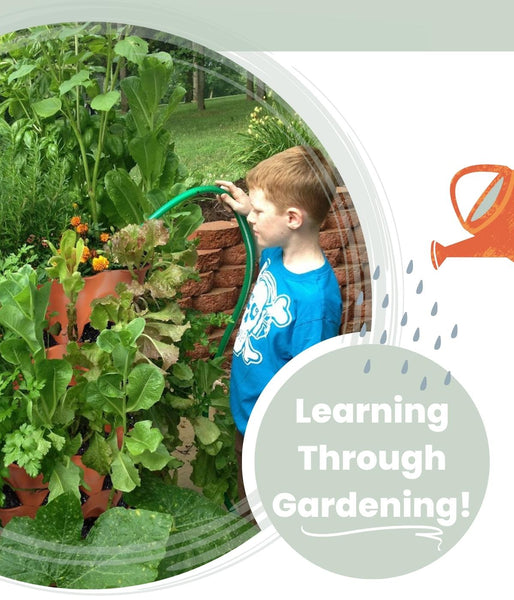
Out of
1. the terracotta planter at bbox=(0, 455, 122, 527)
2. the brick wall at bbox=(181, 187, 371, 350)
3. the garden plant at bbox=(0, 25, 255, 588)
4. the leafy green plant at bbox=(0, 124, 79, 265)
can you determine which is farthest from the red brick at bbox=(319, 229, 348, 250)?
the terracotta planter at bbox=(0, 455, 122, 527)

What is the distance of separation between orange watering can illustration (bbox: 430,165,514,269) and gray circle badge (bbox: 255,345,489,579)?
0.50 ft

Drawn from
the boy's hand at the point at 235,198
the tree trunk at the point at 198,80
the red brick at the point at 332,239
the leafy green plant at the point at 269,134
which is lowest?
the red brick at the point at 332,239

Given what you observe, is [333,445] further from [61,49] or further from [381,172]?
[61,49]

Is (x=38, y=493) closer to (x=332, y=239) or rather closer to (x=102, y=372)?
(x=102, y=372)

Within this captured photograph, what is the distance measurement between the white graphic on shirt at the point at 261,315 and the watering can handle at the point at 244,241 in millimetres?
54

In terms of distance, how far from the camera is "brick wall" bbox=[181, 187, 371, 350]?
1.24 metres

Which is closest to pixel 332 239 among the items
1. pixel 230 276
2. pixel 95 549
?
pixel 230 276

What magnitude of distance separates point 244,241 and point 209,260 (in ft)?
0.76

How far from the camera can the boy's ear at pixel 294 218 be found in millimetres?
1336

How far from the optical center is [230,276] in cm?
172

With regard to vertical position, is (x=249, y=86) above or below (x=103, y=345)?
above

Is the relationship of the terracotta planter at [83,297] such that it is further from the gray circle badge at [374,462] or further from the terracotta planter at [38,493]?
the gray circle badge at [374,462]

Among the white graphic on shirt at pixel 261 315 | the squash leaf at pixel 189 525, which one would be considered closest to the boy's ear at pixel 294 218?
the white graphic on shirt at pixel 261 315

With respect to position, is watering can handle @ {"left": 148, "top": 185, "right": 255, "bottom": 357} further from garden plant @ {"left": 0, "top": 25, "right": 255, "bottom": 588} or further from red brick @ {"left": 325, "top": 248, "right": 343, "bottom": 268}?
red brick @ {"left": 325, "top": 248, "right": 343, "bottom": 268}
